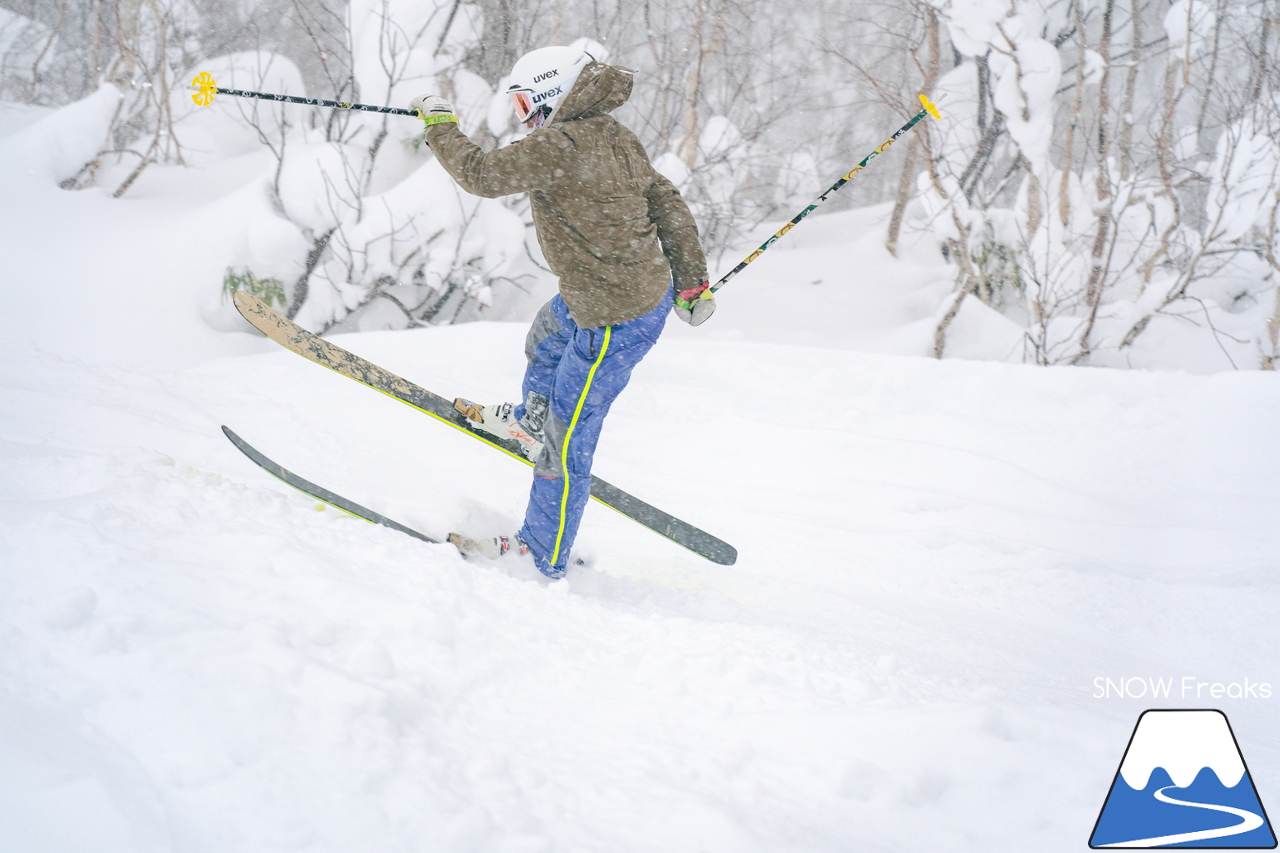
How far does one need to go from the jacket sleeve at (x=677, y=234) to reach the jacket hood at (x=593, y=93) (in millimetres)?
369

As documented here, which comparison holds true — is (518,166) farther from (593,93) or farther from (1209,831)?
(1209,831)

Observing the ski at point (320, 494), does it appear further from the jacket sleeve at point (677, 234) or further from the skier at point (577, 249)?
the jacket sleeve at point (677, 234)

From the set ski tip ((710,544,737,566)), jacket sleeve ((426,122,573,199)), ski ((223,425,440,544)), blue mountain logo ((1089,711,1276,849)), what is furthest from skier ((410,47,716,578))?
blue mountain logo ((1089,711,1276,849))

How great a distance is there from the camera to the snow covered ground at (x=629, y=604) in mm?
1139

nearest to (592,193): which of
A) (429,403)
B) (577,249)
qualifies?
(577,249)

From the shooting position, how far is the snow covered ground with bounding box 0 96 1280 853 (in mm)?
1139

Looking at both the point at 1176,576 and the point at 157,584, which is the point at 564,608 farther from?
the point at 1176,576

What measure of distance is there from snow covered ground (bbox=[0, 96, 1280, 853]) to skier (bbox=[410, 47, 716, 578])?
432 mm

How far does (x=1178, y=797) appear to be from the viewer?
1.55 meters

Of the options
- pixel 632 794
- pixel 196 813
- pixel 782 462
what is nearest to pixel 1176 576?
pixel 782 462

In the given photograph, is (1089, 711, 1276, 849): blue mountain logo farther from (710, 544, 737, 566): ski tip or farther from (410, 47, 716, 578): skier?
(410, 47, 716, 578): skier

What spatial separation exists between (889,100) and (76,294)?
739 centimetres

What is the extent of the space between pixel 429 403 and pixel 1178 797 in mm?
2836

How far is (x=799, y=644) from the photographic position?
6.95 feet
